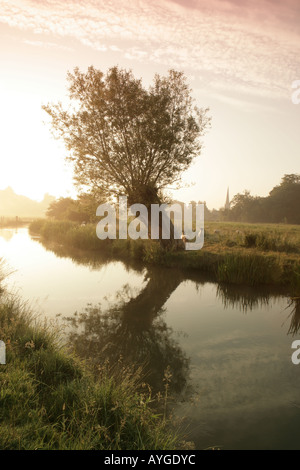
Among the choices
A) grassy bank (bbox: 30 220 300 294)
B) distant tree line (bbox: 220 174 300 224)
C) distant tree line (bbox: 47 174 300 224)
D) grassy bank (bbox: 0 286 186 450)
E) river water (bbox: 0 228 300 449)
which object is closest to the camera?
grassy bank (bbox: 0 286 186 450)

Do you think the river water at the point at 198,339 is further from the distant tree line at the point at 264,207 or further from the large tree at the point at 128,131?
the distant tree line at the point at 264,207

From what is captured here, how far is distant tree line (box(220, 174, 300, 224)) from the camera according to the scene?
Result: 69.3 metres

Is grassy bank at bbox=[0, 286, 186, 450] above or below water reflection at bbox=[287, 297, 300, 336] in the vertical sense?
above

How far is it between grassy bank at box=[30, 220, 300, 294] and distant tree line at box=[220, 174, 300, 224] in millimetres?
47334

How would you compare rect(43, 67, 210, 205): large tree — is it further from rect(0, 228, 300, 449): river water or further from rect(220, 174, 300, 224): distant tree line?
rect(220, 174, 300, 224): distant tree line

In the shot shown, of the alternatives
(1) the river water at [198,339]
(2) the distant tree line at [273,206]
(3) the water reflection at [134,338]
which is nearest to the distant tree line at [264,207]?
(2) the distant tree line at [273,206]

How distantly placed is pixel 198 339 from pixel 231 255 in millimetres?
8233

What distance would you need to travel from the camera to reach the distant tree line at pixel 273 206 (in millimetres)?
69281

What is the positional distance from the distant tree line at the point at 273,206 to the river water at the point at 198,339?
56.2 metres

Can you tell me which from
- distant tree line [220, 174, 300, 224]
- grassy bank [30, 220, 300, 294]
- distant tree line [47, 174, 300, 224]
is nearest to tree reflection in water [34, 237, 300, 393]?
grassy bank [30, 220, 300, 294]

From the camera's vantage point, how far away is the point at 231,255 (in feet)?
53.5
